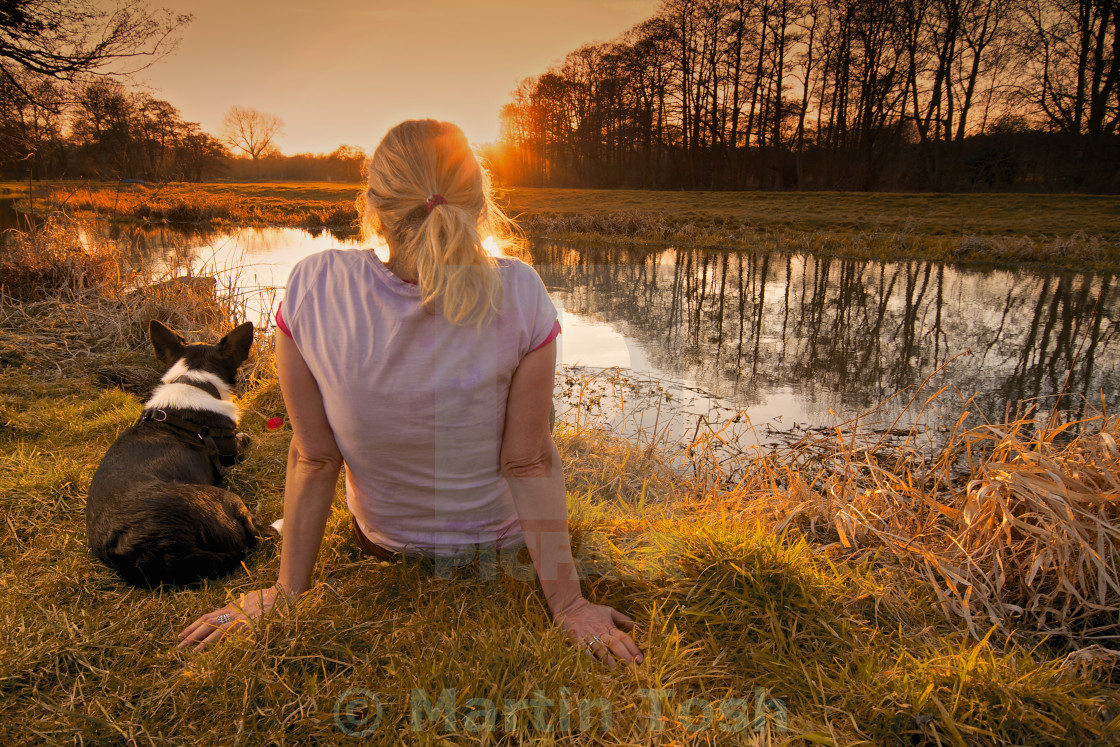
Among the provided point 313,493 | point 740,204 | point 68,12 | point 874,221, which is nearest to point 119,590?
point 313,493

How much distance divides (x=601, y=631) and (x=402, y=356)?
3.32 ft

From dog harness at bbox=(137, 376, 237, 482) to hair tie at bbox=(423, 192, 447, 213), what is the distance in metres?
2.34

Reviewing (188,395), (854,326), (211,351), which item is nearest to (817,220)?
(854,326)

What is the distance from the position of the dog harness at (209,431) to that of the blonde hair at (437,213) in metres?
2.12

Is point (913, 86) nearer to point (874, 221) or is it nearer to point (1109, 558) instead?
point (874, 221)

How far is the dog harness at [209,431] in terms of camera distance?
117 inches

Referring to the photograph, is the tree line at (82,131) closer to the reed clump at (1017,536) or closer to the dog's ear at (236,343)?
the dog's ear at (236,343)

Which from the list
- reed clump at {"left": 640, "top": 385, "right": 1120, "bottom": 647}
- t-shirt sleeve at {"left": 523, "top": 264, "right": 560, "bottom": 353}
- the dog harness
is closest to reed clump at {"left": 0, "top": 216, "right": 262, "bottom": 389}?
the dog harness

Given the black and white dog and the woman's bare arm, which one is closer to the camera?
the woman's bare arm

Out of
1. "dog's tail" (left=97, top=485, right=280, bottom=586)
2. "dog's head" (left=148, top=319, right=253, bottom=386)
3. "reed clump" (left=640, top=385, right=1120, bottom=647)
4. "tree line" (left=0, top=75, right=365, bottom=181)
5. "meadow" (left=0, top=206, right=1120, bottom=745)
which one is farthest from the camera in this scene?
"tree line" (left=0, top=75, right=365, bottom=181)

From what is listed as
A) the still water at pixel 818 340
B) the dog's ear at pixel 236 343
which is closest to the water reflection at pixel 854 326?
the still water at pixel 818 340

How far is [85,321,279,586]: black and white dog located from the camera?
206 cm

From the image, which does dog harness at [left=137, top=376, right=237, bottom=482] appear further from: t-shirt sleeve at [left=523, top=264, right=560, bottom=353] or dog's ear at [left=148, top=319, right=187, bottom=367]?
t-shirt sleeve at [left=523, top=264, right=560, bottom=353]

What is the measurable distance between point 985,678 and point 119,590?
2.84m
